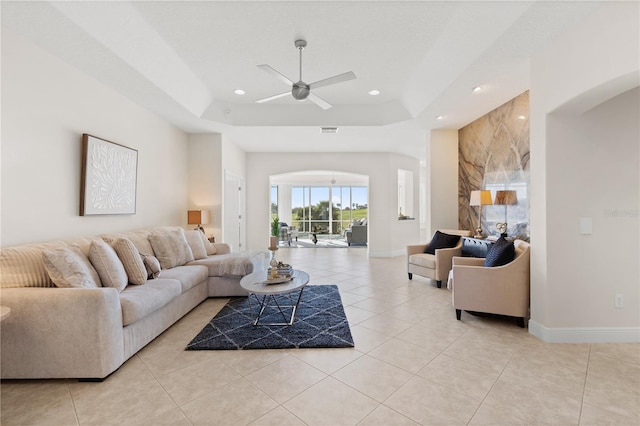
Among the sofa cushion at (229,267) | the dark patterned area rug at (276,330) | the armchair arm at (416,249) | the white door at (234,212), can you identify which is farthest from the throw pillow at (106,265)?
the armchair arm at (416,249)

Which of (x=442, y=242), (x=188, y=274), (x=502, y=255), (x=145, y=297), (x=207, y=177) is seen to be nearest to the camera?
(x=145, y=297)

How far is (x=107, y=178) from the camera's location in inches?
138

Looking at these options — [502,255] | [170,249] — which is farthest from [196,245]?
[502,255]

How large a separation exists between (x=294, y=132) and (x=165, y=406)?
15.8 feet

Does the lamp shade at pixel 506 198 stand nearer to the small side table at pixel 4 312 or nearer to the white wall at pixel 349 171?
the white wall at pixel 349 171

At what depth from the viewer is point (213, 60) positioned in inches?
142

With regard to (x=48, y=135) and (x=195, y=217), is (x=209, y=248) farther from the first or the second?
(x=48, y=135)

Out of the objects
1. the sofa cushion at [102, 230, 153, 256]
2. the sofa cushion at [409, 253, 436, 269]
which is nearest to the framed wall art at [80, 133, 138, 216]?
the sofa cushion at [102, 230, 153, 256]

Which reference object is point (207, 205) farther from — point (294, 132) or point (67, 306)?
point (67, 306)

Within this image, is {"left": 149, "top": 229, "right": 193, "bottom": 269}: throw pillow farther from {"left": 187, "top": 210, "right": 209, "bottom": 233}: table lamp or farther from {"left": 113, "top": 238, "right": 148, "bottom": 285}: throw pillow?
{"left": 187, "top": 210, "right": 209, "bottom": 233}: table lamp

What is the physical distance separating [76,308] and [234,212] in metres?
4.87

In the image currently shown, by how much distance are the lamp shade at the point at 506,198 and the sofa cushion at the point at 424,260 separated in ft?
4.26

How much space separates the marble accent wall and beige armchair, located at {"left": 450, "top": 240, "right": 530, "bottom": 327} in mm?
947

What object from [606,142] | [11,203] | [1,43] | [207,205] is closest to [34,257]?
[11,203]
